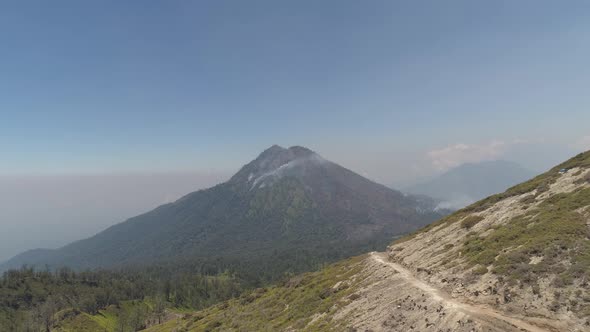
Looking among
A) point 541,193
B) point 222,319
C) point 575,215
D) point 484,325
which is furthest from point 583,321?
point 222,319

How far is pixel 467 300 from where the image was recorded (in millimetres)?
35031

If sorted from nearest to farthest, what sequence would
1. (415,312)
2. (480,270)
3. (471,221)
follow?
(415,312) < (480,270) < (471,221)

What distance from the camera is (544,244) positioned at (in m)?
37.0

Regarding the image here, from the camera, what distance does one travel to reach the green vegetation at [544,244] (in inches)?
1289

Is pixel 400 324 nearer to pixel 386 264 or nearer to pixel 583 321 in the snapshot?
pixel 583 321

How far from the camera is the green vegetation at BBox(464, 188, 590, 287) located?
107ft

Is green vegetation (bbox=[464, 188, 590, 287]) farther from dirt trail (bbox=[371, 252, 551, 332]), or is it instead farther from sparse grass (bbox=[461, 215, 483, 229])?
sparse grass (bbox=[461, 215, 483, 229])

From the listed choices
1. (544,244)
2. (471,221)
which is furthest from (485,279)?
(471,221)

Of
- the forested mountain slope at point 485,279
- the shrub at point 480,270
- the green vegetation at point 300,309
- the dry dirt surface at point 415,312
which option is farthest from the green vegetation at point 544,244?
the green vegetation at point 300,309

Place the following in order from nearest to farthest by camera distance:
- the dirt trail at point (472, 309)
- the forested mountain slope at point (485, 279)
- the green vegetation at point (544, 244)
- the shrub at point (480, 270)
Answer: the dirt trail at point (472, 309), the forested mountain slope at point (485, 279), the green vegetation at point (544, 244), the shrub at point (480, 270)

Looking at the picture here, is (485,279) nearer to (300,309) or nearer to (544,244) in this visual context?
(544,244)

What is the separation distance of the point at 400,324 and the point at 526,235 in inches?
836

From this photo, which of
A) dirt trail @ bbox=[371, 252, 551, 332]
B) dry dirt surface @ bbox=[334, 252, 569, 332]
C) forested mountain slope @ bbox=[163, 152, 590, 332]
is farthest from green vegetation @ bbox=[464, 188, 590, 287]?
dry dirt surface @ bbox=[334, 252, 569, 332]

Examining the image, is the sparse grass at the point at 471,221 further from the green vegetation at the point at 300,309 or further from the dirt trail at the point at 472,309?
the green vegetation at the point at 300,309
